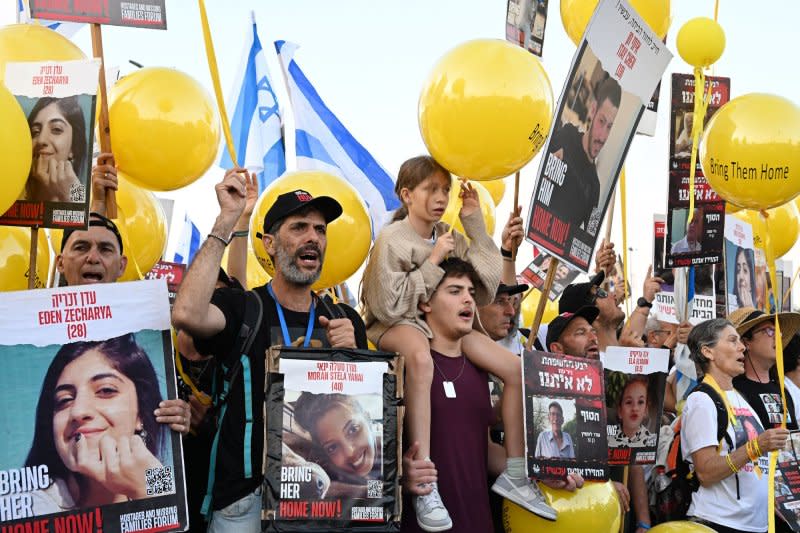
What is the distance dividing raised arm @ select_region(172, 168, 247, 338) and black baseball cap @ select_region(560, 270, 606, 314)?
301 cm

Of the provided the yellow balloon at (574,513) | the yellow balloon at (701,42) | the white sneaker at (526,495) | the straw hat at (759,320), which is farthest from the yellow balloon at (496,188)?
the white sneaker at (526,495)

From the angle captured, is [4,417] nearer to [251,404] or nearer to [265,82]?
[251,404]

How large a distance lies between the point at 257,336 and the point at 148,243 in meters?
1.82

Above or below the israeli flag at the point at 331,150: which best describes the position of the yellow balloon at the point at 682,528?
below

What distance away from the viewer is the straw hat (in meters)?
7.36

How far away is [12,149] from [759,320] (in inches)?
215

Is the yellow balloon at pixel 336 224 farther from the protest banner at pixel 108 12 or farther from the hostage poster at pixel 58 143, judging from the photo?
the hostage poster at pixel 58 143

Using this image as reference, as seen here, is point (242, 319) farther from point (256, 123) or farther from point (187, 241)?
point (187, 241)

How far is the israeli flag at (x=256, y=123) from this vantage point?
8.39 metres

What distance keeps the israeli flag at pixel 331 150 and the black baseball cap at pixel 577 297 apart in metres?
1.63

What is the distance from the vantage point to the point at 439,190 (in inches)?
221

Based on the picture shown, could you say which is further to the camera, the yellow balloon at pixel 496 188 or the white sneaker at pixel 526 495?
the yellow balloon at pixel 496 188

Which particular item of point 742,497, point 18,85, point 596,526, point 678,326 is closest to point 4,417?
point 18,85

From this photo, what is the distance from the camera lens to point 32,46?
15.6 ft
